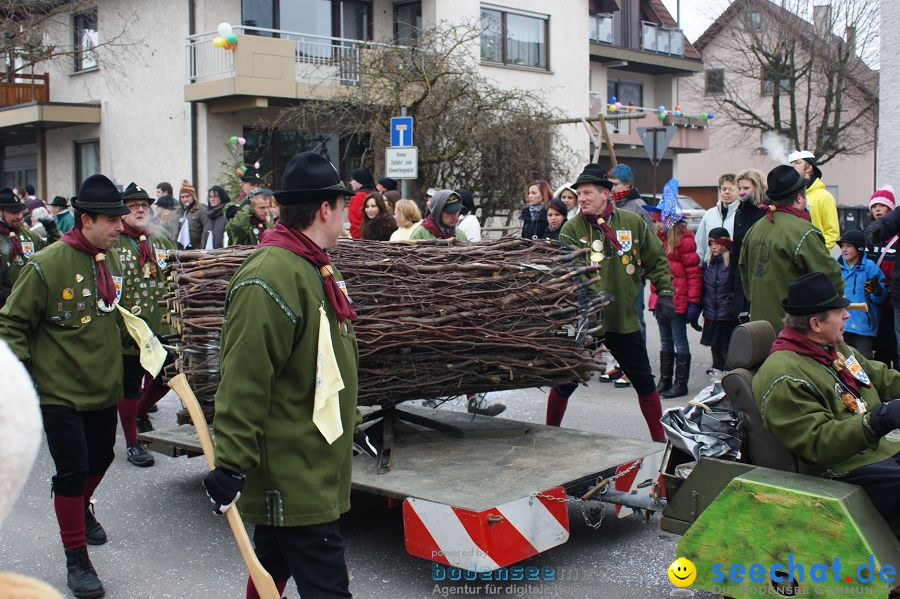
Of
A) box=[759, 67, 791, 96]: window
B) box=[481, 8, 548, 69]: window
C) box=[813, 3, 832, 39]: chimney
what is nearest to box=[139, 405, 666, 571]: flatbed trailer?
box=[481, 8, 548, 69]: window

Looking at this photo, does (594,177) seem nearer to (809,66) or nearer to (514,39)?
(514,39)

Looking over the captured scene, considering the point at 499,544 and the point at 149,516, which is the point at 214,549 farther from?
the point at 499,544

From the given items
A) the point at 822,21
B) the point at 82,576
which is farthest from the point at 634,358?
the point at 822,21

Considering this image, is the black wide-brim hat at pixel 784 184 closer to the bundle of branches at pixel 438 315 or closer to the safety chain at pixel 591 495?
the bundle of branches at pixel 438 315

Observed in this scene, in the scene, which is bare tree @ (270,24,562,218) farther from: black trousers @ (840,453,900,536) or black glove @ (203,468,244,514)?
black glove @ (203,468,244,514)

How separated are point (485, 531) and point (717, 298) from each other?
212 inches

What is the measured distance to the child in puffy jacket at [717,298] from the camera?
9.13 metres

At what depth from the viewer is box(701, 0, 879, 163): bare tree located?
3106 centimetres

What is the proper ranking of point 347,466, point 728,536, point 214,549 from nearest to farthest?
point 347,466, point 728,536, point 214,549

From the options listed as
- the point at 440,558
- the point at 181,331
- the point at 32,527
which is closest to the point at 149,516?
the point at 32,527

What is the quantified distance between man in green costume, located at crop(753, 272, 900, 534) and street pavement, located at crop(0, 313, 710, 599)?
3.48 ft

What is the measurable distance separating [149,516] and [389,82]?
15004mm

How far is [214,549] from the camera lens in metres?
5.48

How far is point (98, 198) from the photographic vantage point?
17.1 feet
